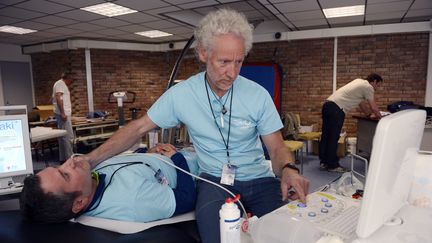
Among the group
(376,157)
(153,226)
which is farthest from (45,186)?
(376,157)

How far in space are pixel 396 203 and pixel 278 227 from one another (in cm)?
31

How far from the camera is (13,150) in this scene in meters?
1.80

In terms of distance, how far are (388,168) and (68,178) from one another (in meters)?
1.15

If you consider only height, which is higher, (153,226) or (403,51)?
(403,51)

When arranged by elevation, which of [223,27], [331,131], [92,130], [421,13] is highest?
[421,13]

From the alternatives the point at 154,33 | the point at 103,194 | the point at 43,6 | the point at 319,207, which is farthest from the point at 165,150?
the point at 154,33

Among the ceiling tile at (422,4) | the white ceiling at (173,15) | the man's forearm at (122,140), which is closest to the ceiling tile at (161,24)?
the white ceiling at (173,15)

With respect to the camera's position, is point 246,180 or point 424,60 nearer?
point 246,180

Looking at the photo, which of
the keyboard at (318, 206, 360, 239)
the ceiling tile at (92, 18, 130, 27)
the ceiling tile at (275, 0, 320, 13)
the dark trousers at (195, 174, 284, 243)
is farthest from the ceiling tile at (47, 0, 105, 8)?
the keyboard at (318, 206, 360, 239)

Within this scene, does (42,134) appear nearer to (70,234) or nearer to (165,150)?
(165,150)

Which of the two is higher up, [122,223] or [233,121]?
[233,121]

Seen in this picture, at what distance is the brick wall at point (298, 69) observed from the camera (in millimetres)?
6039

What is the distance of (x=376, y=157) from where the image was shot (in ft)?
2.08

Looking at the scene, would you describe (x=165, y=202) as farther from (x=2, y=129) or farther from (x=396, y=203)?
(x=2, y=129)
